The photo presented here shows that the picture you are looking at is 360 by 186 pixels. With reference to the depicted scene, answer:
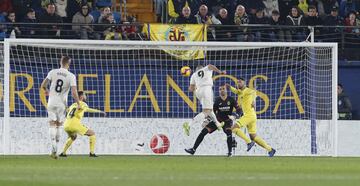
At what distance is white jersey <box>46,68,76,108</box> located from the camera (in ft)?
73.3

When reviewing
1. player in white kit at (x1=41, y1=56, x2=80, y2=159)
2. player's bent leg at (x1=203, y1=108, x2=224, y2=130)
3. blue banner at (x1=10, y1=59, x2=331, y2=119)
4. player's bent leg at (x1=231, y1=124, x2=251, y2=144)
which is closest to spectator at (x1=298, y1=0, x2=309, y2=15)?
blue banner at (x1=10, y1=59, x2=331, y2=119)

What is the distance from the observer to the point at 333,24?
96.8 ft

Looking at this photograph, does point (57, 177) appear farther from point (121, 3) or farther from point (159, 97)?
point (121, 3)

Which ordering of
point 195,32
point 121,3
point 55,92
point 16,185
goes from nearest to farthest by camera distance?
point 16,185, point 55,92, point 195,32, point 121,3

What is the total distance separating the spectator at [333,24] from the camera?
29.0 meters

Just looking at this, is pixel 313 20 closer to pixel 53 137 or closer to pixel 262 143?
pixel 262 143

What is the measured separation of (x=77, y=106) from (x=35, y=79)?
2.96m

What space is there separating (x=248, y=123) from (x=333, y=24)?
5.54 m

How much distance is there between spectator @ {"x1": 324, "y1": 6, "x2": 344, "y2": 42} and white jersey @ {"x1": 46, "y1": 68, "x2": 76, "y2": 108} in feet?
28.4

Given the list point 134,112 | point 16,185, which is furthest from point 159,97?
point 16,185

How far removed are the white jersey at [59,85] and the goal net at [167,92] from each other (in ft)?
10.4

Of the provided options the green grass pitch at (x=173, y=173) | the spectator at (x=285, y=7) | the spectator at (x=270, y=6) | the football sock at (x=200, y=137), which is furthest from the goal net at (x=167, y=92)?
the green grass pitch at (x=173, y=173)

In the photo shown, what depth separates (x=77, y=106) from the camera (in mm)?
23422

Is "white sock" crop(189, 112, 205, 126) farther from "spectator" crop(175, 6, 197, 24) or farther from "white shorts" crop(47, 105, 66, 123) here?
"white shorts" crop(47, 105, 66, 123)
